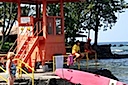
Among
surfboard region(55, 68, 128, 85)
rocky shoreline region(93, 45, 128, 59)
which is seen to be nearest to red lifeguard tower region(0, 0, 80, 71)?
surfboard region(55, 68, 128, 85)

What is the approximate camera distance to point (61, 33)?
25.0 meters

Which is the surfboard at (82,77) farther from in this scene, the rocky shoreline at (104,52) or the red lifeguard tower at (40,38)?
the rocky shoreline at (104,52)

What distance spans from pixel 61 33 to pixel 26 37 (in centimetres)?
202

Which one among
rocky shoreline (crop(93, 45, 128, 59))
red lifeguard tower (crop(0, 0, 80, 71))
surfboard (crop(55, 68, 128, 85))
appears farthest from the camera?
rocky shoreline (crop(93, 45, 128, 59))

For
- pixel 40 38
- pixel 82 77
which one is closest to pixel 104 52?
pixel 40 38

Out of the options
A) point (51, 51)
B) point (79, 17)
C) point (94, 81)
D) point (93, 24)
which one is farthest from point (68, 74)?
point (93, 24)

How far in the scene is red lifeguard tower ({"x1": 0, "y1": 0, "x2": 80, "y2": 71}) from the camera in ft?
78.1

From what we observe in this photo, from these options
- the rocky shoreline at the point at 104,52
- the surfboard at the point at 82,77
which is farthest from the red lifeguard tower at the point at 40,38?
the rocky shoreline at the point at 104,52

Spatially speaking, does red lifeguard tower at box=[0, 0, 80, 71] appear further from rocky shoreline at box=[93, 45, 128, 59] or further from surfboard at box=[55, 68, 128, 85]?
rocky shoreline at box=[93, 45, 128, 59]

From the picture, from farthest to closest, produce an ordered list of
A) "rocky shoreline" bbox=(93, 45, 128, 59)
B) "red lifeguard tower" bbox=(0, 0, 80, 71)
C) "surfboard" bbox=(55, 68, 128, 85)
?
"rocky shoreline" bbox=(93, 45, 128, 59), "red lifeguard tower" bbox=(0, 0, 80, 71), "surfboard" bbox=(55, 68, 128, 85)

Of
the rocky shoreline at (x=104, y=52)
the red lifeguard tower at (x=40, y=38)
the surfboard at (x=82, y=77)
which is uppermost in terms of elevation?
the red lifeguard tower at (x=40, y=38)

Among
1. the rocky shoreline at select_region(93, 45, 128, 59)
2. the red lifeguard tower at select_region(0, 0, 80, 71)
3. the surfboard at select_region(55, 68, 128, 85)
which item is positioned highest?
the red lifeguard tower at select_region(0, 0, 80, 71)

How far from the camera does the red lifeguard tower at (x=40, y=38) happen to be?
23812mm

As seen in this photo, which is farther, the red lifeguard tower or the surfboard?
the red lifeguard tower
